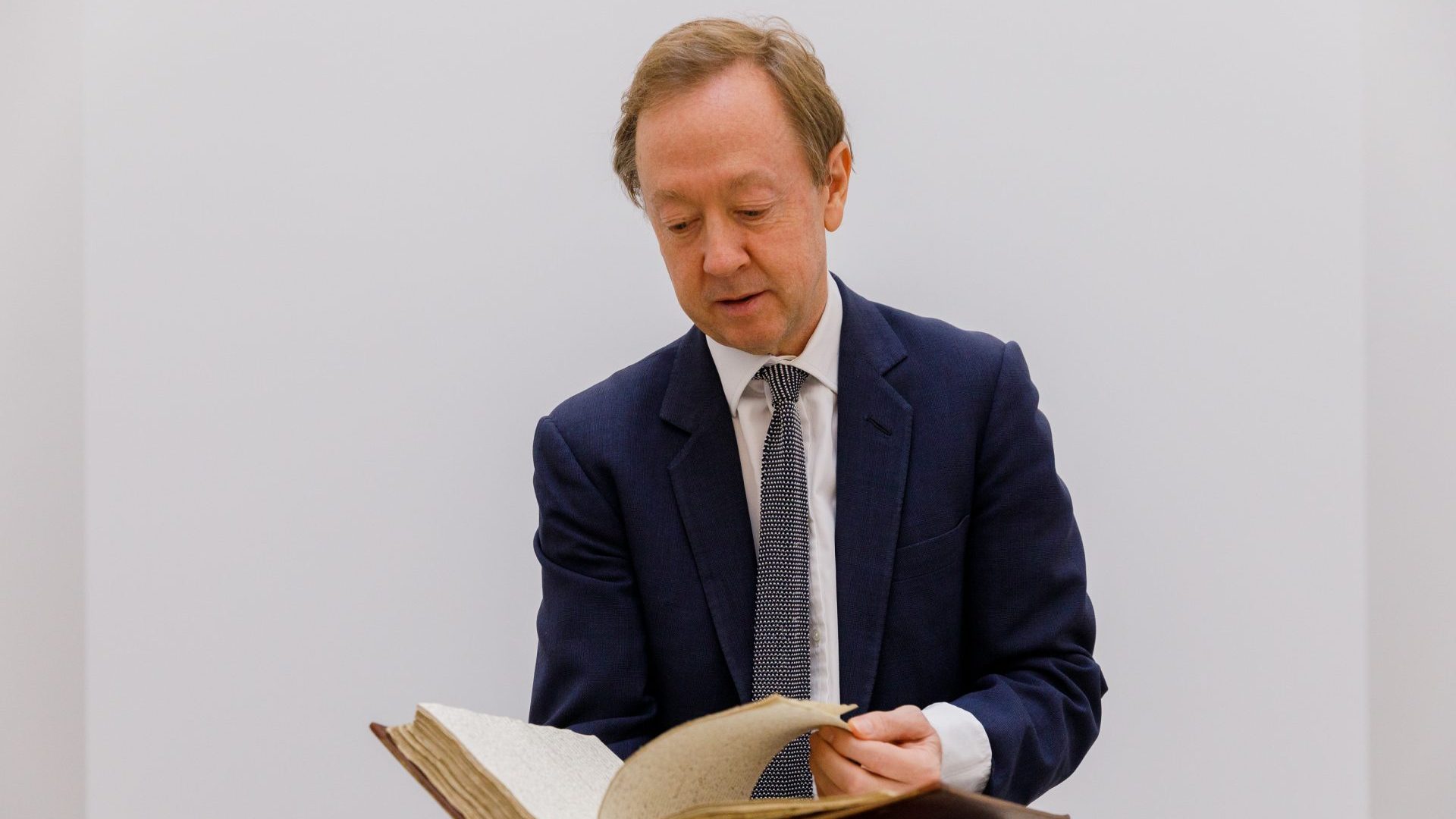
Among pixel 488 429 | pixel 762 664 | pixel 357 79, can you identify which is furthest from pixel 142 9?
pixel 762 664

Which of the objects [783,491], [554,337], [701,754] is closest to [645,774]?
[701,754]

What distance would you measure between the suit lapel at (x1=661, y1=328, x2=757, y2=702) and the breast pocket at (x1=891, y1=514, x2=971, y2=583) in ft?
0.62

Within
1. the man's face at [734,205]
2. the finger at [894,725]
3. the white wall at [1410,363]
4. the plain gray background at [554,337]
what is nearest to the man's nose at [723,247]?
the man's face at [734,205]

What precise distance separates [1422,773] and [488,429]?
72.3 inches

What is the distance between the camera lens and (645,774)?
3.54 feet

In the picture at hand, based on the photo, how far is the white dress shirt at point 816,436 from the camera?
1636mm

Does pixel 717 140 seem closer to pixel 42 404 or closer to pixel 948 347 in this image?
pixel 948 347

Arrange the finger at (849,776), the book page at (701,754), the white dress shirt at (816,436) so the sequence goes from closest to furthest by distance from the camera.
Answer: the book page at (701,754)
the finger at (849,776)
the white dress shirt at (816,436)

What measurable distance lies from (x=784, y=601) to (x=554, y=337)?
3.10ft

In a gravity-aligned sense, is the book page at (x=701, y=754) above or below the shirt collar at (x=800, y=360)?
below

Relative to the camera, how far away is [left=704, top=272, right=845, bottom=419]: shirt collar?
169 centimetres

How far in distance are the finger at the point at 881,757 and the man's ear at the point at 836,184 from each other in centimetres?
69

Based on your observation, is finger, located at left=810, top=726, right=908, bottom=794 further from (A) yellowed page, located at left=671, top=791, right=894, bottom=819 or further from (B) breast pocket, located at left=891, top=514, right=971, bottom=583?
(B) breast pocket, located at left=891, top=514, right=971, bottom=583

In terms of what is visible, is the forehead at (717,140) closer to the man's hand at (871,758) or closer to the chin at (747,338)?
the chin at (747,338)
